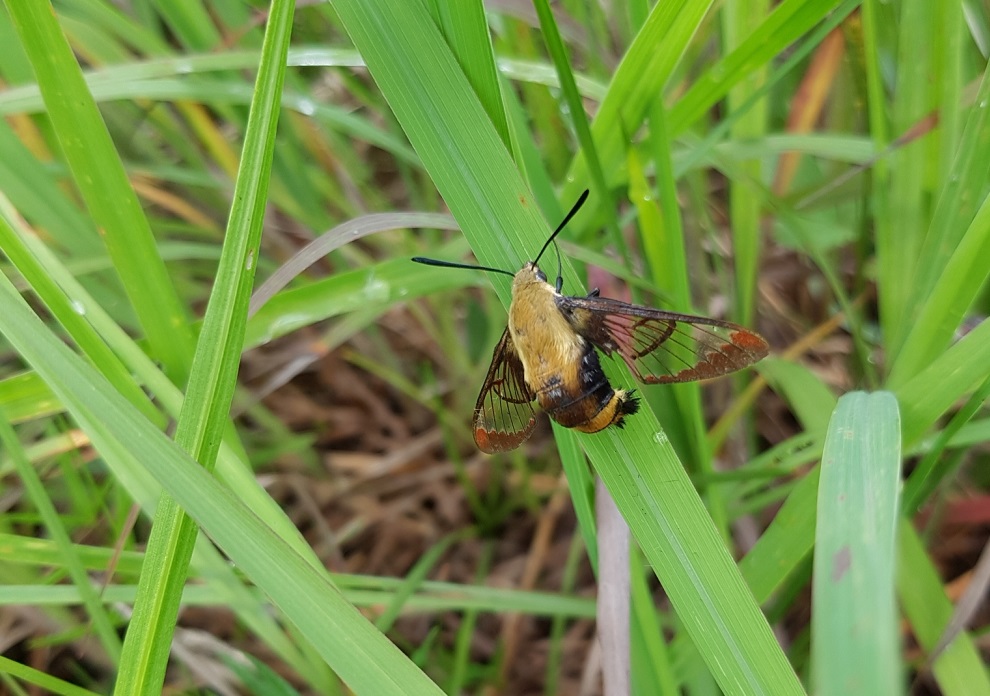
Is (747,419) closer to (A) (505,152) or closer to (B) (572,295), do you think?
(B) (572,295)

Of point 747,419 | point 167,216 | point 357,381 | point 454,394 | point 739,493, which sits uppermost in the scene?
point 167,216

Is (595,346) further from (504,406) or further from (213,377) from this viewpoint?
(213,377)

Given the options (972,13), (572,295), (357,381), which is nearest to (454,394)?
(357,381)

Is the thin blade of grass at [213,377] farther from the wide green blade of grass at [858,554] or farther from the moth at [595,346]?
the wide green blade of grass at [858,554]

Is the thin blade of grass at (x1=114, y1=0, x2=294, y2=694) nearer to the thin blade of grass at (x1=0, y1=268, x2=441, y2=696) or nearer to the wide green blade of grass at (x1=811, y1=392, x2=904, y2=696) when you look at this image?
the thin blade of grass at (x1=0, y1=268, x2=441, y2=696)

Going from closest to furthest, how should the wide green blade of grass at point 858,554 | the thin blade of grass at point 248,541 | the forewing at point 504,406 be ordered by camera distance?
the wide green blade of grass at point 858,554, the thin blade of grass at point 248,541, the forewing at point 504,406

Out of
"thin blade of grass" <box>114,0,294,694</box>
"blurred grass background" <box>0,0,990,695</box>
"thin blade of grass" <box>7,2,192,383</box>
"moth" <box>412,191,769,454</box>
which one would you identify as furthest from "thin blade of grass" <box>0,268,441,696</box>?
"moth" <box>412,191,769,454</box>

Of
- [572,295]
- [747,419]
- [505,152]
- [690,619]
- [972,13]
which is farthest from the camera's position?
[747,419]

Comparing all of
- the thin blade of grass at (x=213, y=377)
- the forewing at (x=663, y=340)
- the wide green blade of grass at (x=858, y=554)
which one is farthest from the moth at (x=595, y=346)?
the thin blade of grass at (x=213, y=377)
